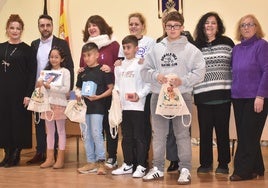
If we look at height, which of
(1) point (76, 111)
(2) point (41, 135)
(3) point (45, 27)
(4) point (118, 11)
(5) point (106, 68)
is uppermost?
(4) point (118, 11)

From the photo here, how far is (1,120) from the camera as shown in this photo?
14.3 feet

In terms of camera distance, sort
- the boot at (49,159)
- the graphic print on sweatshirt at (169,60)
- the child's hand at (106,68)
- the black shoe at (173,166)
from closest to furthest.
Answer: the graphic print on sweatshirt at (169,60), the child's hand at (106,68), the black shoe at (173,166), the boot at (49,159)

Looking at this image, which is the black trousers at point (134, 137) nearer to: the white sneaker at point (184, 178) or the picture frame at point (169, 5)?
the white sneaker at point (184, 178)

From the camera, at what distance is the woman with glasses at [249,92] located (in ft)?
11.3

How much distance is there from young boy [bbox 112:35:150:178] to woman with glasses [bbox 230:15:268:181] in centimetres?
75

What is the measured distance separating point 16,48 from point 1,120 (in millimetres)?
710

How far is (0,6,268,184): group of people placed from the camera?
11.5ft

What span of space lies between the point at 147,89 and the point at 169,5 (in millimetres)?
2928

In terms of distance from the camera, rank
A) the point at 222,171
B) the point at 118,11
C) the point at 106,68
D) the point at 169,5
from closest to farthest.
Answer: the point at 222,171, the point at 106,68, the point at 169,5, the point at 118,11

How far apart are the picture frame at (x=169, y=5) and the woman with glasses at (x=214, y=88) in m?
2.55

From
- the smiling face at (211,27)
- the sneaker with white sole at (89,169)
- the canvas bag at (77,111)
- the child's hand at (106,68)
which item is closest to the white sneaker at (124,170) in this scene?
the sneaker with white sole at (89,169)

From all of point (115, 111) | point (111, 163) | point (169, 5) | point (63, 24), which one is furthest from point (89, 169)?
point (63, 24)

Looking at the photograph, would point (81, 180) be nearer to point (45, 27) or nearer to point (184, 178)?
point (184, 178)

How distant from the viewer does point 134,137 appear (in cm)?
387
